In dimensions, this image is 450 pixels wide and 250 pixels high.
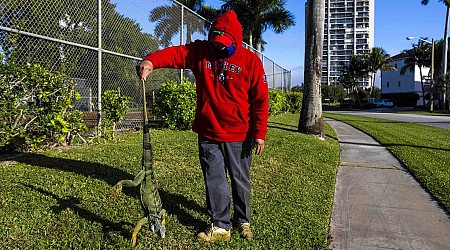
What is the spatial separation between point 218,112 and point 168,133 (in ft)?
17.8

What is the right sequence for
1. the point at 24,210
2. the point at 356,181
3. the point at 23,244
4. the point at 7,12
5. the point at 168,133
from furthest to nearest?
the point at 168,133 → the point at 356,181 → the point at 7,12 → the point at 24,210 → the point at 23,244

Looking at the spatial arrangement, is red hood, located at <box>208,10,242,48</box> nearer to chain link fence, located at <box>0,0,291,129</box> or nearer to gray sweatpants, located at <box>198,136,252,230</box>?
gray sweatpants, located at <box>198,136,252,230</box>

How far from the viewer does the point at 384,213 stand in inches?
160

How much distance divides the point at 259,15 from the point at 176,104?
2182cm

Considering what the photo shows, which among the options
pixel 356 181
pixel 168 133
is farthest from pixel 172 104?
pixel 356 181

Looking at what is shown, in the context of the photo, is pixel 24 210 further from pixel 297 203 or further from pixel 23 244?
pixel 297 203

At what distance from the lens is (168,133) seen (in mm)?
8258

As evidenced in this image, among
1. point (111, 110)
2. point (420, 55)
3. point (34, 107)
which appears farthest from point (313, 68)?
point (420, 55)

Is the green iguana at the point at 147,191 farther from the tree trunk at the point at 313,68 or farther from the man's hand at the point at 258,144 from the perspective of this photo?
the tree trunk at the point at 313,68

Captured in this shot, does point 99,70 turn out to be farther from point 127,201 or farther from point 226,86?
point 226,86

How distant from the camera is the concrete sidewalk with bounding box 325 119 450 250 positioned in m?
3.31

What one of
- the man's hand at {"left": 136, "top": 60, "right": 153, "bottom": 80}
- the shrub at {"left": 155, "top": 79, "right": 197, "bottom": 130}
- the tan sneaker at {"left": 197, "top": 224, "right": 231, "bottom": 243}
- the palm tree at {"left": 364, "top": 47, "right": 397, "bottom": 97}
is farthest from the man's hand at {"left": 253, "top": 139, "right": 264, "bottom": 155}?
the palm tree at {"left": 364, "top": 47, "right": 397, "bottom": 97}

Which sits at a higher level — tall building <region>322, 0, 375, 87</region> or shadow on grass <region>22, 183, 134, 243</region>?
tall building <region>322, 0, 375, 87</region>

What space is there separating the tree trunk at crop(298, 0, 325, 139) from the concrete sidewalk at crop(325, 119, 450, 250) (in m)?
3.21
